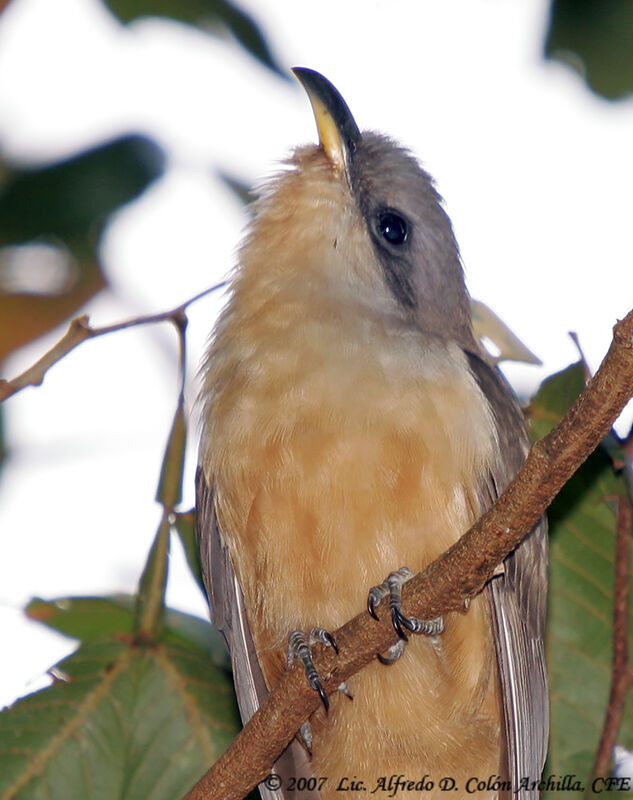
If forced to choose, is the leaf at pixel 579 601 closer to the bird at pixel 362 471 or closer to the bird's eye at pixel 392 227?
the bird at pixel 362 471

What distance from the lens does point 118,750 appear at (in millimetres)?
3717

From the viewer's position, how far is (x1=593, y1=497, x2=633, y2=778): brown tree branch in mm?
3697

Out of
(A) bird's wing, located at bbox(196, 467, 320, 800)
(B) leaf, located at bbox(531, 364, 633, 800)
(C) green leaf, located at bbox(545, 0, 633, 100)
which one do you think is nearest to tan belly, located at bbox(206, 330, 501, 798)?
(A) bird's wing, located at bbox(196, 467, 320, 800)

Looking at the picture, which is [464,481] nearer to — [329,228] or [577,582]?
[577,582]

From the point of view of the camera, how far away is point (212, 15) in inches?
168

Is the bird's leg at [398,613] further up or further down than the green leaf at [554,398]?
further down

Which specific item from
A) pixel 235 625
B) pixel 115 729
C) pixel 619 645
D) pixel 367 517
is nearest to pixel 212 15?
pixel 367 517

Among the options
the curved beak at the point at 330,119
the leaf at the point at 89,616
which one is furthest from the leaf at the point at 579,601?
the leaf at the point at 89,616

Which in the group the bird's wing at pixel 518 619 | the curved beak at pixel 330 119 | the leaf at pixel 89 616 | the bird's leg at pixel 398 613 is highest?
the curved beak at pixel 330 119

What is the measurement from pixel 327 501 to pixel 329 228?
113 centimetres

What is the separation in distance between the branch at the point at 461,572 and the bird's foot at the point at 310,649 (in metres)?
0.02

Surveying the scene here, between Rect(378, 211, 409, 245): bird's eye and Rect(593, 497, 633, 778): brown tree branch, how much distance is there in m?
1.31

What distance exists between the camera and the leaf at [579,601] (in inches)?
152

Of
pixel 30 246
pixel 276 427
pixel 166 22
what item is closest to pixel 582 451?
pixel 276 427
